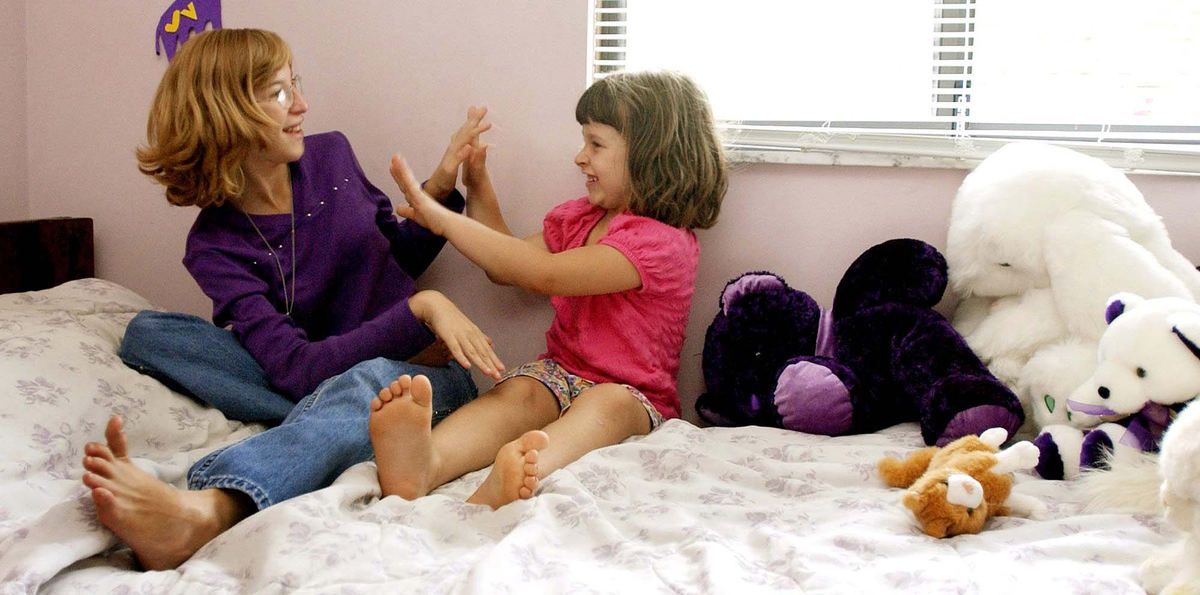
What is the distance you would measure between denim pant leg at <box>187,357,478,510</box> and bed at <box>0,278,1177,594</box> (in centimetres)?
5

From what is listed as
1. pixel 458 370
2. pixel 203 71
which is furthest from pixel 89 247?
pixel 458 370

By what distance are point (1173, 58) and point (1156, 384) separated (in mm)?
611

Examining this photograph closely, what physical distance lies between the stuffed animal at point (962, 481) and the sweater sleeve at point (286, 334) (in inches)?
27.9

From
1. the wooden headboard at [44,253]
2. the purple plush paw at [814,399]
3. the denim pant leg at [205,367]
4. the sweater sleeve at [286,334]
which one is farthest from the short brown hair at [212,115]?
the purple plush paw at [814,399]

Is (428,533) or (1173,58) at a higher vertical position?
(1173,58)

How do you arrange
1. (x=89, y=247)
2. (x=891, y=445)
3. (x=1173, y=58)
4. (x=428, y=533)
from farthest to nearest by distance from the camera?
(x=89, y=247), (x=1173, y=58), (x=891, y=445), (x=428, y=533)

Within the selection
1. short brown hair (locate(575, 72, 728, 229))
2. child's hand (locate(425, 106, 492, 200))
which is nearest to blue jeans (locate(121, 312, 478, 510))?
child's hand (locate(425, 106, 492, 200))

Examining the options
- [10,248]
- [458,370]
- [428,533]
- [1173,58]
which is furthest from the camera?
[10,248]

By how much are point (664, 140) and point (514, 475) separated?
2.10 feet

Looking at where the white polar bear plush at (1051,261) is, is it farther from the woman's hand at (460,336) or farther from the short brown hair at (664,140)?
the woman's hand at (460,336)

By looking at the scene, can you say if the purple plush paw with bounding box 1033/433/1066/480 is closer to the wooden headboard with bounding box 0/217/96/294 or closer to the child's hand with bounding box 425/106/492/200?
the child's hand with bounding box 425/106/492/200

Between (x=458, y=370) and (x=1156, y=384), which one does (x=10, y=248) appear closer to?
(x=458, y=370)

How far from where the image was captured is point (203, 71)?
5.05 feet

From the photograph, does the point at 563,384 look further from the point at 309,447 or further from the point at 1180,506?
the point at 1180,506
